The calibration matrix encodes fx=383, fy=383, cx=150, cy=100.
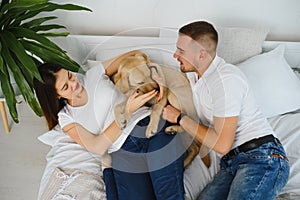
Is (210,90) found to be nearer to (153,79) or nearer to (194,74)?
(194,74)

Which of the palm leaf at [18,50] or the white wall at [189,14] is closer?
the palm leaf at [18,50]

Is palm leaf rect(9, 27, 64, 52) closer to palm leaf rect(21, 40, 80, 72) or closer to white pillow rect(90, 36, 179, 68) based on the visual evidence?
palm leaf rect(21, 40, 80, 72)

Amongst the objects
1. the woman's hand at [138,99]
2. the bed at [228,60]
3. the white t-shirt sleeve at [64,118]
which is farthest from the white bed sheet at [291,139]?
the white t-shirt sleeve at [64,118]

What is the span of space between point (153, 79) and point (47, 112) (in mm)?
586

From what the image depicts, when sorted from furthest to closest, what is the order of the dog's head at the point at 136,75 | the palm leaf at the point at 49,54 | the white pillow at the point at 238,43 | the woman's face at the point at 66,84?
1. the white pillow at the point at 238,43
2. the palm leaf at the point at 49,54
3. the woman's face at the point at 66,84
4. the dog's head at the point at 136,75

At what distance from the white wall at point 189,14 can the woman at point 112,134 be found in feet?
2.33

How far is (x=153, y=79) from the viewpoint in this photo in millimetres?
1332

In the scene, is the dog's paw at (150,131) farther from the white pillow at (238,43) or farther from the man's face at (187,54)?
the white pillow at (238,43)

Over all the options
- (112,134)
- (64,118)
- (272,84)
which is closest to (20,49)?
(64,118)

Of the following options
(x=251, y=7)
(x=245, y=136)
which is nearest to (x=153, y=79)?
(x=245, y=136)

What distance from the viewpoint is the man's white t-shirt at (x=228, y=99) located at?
1.42 meters

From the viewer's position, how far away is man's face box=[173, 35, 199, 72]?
1.44 m

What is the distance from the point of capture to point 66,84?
1.57 metres

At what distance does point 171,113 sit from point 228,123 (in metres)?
0.22
